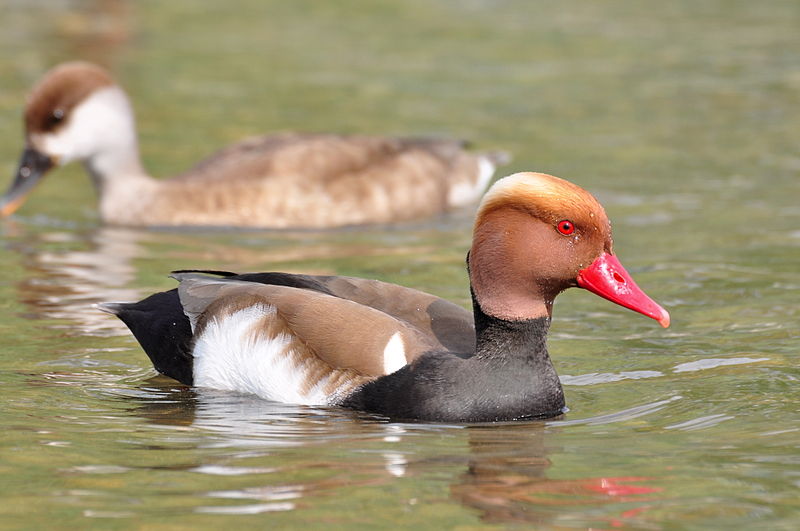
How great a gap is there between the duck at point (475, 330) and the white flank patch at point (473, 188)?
18.7 feet

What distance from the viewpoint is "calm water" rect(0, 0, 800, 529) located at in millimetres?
5594

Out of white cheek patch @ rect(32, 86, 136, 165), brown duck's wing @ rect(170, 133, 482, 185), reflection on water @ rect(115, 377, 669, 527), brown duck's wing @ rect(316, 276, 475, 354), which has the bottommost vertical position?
reflection on water @ rect(115, 377, 669, 527)

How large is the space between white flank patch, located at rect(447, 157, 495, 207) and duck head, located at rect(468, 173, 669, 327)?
6081 mm

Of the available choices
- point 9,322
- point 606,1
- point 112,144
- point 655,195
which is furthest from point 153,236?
point 606,1

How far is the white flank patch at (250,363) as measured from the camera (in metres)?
6.78

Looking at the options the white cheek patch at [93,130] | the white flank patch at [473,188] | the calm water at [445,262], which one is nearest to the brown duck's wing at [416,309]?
the calm water at [445,262]

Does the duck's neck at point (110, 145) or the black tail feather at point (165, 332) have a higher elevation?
the duck's neck at point (110, 145)

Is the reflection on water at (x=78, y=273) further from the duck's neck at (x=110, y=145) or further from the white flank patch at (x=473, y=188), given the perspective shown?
the white flank patch at (x=473, y=188)

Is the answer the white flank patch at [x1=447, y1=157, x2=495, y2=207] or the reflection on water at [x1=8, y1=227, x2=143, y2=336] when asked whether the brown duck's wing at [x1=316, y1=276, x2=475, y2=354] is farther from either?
the white flank patch at [x1=447, y1=157, x2=495, y2=207]

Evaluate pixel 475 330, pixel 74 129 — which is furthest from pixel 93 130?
pixel 475 330

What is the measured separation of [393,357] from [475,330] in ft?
1.57

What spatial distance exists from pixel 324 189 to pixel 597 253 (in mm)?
5446

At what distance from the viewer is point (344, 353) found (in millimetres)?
6629

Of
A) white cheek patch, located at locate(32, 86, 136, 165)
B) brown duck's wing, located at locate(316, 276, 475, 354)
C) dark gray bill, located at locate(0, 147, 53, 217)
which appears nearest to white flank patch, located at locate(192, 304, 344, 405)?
brown duck's wing, located at locate(316, 276, 475, 354)
